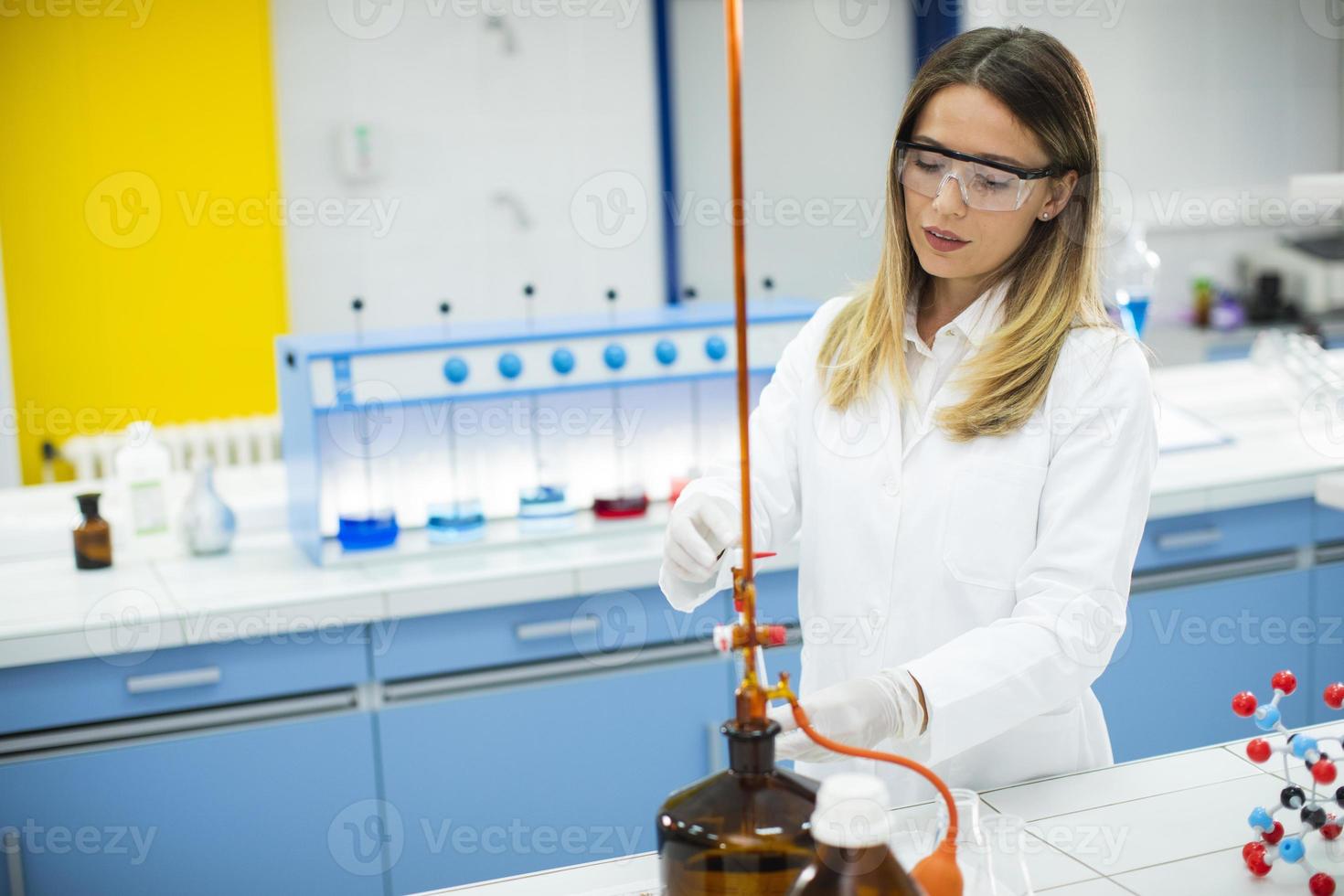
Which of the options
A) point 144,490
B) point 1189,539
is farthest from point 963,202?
point 144,490

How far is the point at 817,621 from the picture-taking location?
5.49 feet

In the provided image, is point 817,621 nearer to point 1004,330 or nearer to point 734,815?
point 1004,330

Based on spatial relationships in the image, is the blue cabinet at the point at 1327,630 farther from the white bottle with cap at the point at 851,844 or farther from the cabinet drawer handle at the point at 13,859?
the cabinet drawer handle at the point at 13,859

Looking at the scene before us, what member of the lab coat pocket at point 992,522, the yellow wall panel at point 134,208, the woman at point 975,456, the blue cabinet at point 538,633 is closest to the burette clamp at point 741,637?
the woman at point 975,456

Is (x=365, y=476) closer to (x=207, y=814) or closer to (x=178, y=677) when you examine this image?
(x=178, y=677)

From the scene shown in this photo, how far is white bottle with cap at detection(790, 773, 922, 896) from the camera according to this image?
0.80m

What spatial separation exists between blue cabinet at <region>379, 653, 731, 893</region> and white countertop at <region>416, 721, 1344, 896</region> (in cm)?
115

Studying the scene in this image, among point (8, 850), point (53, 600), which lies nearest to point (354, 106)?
point (53, 600)

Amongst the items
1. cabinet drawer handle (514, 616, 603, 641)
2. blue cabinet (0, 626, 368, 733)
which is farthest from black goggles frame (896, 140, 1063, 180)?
blue cabinet (0, 626, 368, 733)

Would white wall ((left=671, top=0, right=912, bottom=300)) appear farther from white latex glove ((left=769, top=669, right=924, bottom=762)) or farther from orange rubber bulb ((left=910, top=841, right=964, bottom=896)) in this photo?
orange rubber bulb ((left=910, top=841, right=964, bottom=896))

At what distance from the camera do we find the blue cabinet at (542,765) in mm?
2334

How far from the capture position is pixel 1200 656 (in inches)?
112

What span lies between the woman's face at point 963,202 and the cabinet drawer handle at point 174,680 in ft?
4.54

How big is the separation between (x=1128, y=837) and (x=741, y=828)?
1.78ft
